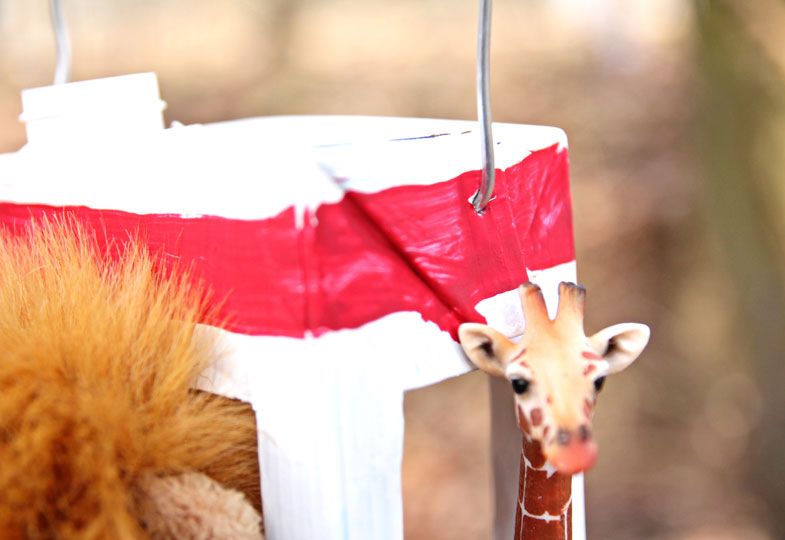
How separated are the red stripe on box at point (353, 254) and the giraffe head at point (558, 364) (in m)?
0.03

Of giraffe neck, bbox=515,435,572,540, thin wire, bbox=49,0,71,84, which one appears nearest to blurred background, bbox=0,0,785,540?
thin wire, bbox=49,0,71,84

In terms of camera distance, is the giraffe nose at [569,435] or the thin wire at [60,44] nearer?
the giraffe nose at [569,435]

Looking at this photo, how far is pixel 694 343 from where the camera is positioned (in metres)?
1.05

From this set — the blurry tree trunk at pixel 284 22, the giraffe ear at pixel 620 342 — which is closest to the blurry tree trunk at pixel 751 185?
the blurry tree trunk at pixel 284 22

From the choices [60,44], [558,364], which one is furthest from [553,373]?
[60,44]

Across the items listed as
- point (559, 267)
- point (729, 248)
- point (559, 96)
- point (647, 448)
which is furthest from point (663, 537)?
point (559, 267)

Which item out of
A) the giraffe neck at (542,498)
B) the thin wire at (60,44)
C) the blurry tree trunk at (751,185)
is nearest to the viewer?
the giraffe neck at (542,498)

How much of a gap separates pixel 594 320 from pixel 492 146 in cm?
70

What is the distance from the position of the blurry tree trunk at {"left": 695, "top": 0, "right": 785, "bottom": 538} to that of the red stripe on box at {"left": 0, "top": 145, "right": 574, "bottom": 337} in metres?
0.71

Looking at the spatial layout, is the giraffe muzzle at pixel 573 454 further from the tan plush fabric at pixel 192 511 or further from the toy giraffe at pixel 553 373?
the tan plush fabric at pixel 192 511

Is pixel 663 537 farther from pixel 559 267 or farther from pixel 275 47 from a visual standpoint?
pixel 275 47

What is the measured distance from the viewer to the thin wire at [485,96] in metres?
0.37

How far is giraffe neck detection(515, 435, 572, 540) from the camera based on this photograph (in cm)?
43

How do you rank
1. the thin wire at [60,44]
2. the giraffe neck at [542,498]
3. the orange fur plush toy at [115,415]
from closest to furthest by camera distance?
the orange fur plush toy at [115,415]
the giraffe neck at [542,498]
the thin wire at [60,44]
